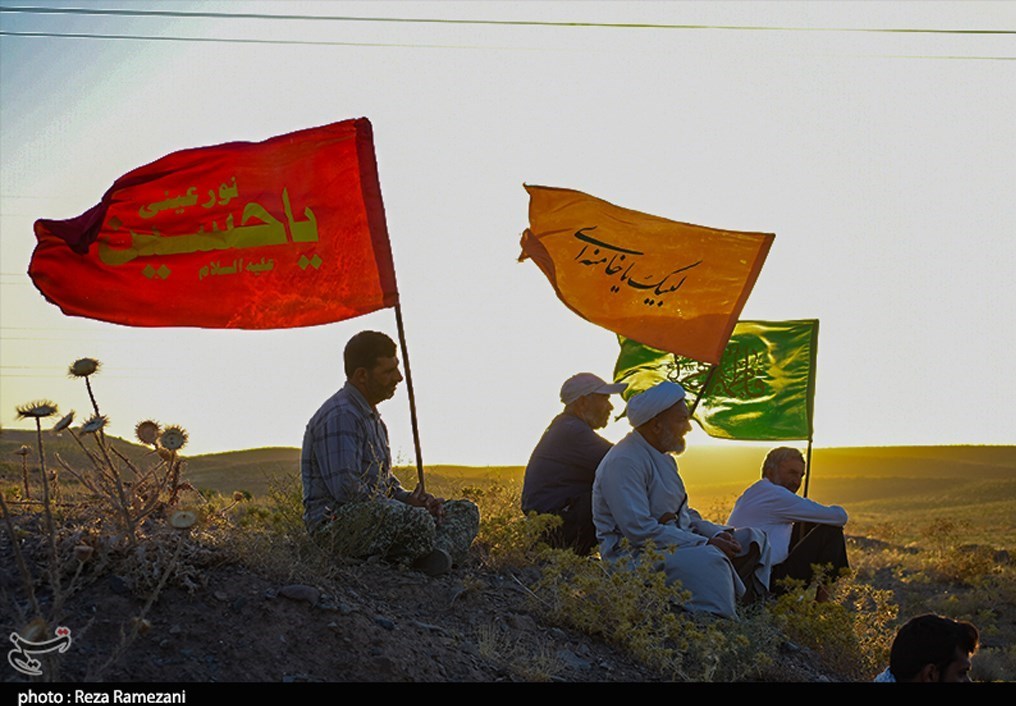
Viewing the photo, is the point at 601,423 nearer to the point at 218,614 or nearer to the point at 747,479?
the point at 218,614

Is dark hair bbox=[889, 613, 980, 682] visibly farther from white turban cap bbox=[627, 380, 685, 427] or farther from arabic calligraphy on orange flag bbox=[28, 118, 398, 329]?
arabic calligraphy on orange flag bbox=[28, 118, 398, 329]

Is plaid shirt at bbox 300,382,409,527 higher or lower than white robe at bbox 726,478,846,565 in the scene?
higher

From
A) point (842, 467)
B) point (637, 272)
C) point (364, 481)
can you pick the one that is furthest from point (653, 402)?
point (842, 467)

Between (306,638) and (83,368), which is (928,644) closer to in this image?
(306,638)

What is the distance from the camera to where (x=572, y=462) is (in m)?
11.5

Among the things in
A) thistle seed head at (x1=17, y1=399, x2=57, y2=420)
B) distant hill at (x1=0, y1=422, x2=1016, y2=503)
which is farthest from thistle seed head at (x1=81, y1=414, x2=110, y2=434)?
distant hill at (x1=0, y1=422, x2=1016, y2=503)

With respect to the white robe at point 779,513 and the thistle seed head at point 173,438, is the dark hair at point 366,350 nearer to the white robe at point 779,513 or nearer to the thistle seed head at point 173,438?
the thistle seed head at point 173,438

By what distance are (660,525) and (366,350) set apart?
2.47 meters

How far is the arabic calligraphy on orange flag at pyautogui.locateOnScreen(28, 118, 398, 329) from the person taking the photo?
10.4 metres

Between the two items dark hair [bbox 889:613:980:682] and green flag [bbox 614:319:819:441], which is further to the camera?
green flag [bbox 614:319:819:441]

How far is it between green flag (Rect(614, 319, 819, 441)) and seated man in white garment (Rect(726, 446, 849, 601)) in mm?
5215

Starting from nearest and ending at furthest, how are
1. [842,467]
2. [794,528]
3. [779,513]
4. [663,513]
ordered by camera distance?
[663,513] < [779,513] < [794,528] < [842,467]

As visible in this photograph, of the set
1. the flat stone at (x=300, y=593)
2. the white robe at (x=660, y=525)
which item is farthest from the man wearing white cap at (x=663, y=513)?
the flat stone at (x=300, y=593)

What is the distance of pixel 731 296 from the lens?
43.3ft
